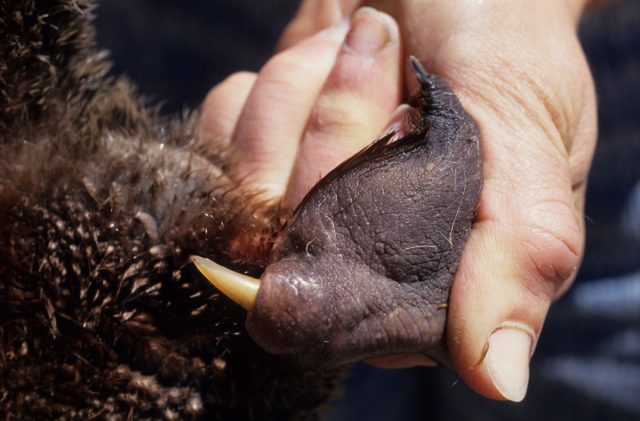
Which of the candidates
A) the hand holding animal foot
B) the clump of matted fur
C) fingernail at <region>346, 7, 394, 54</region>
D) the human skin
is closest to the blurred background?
the human skin

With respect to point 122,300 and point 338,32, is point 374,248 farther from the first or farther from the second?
point 338,32

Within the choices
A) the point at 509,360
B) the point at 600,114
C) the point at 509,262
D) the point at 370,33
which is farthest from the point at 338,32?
the point at 600,114

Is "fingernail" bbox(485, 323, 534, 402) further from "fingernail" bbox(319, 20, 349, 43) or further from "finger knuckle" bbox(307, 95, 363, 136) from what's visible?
"fingernail" bbox(319, 20, 349, 43)

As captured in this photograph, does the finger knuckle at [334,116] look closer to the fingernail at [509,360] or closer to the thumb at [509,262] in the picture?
the thumb at [509,262]

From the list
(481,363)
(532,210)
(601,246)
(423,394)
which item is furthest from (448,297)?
(423,394)

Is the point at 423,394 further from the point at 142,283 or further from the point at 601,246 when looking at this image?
the point at 142,283

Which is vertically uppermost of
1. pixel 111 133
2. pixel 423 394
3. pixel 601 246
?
pixel 111 133

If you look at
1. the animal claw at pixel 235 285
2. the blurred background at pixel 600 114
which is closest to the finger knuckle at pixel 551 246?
the animal claw at pixel 235 285
